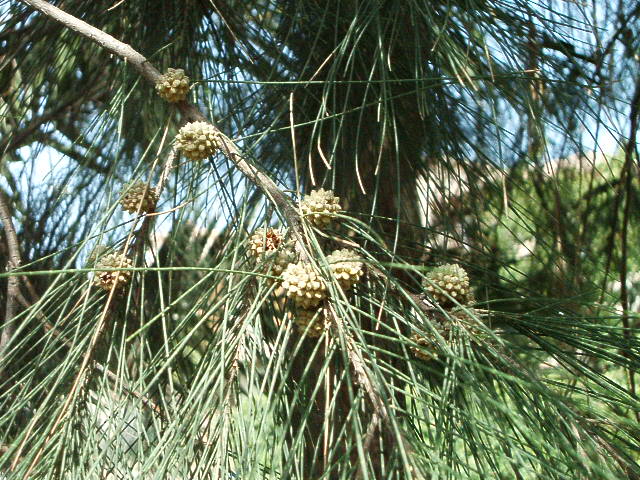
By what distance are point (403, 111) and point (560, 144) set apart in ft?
1.17

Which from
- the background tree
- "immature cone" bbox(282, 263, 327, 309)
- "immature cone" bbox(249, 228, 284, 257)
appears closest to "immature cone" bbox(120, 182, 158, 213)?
the background tree

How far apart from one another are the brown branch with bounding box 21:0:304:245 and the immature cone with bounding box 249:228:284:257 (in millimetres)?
30

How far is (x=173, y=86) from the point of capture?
0.80 meters

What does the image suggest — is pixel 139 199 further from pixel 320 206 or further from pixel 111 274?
pixel 320 206

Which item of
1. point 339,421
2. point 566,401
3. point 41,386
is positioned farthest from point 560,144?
point 41,386

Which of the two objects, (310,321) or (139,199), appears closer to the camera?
(310,321)

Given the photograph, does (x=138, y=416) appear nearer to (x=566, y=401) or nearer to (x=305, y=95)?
(x=566, y=401)

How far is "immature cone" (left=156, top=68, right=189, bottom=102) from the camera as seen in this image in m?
0.80

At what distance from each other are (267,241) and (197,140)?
0.12 metres

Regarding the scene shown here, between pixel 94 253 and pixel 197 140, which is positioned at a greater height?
pixel 197 140

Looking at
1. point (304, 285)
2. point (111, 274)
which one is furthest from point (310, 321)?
point (111, 274)

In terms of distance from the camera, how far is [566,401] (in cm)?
56

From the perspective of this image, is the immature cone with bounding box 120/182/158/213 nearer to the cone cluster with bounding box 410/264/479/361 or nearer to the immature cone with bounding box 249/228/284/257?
the immature cone with bounding box 249/228/284/257

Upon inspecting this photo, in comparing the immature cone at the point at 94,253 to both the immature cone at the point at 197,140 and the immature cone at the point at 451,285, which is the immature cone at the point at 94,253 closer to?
the immature cone at the point at 197,140
